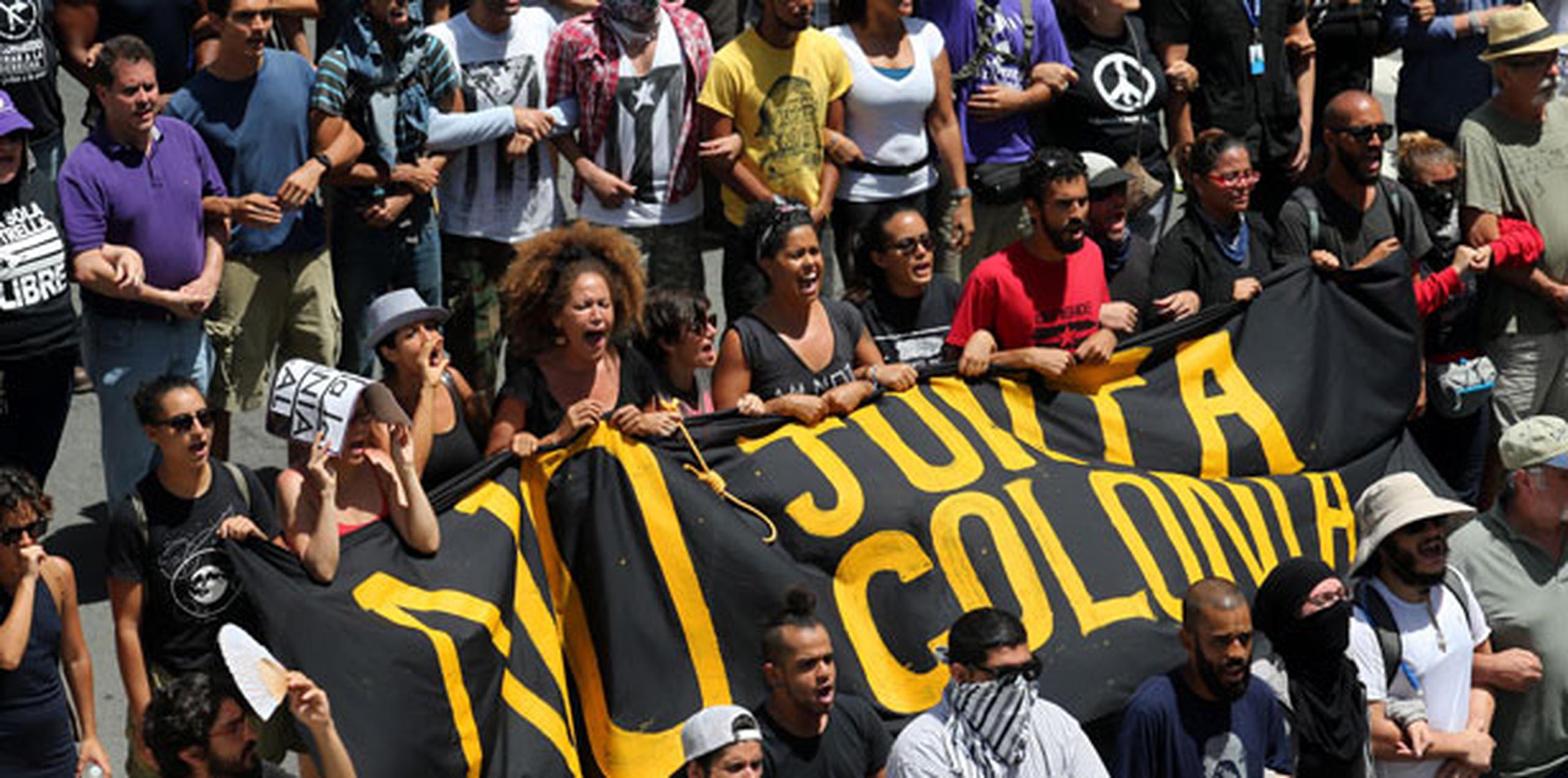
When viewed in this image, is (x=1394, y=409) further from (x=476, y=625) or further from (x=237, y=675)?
(x=237, y=675)

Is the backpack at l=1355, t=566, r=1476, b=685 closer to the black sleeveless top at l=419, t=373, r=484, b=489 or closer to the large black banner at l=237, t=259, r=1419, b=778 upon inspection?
the large black banner at l=237, t=259, r=1419, b=778

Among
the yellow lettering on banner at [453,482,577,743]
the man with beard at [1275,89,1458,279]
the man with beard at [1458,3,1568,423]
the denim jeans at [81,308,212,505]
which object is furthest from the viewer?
the man with beard at [1458,3,1568,423]

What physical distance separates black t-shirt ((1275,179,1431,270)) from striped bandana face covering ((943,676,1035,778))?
10.9 feet

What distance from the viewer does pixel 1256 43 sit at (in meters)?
12.0

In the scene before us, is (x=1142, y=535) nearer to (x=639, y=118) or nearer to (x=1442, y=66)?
(x=639, y=118)

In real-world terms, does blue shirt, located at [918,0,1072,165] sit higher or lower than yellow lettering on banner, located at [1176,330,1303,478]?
higher

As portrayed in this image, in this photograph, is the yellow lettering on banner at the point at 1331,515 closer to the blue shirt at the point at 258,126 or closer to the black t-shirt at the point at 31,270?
the blue shirt at the point at 258,126

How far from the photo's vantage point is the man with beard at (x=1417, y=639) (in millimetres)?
8500

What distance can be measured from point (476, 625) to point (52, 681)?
1281mm

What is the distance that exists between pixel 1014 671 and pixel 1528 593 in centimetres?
226

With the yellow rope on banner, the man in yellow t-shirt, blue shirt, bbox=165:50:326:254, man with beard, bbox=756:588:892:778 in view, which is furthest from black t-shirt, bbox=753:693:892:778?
blue shirt, bbox=165:50:326:254

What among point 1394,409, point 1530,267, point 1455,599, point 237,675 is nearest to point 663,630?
point 237,675

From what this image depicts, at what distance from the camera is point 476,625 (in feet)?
26.2

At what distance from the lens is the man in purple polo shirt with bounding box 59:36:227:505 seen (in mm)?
9188
